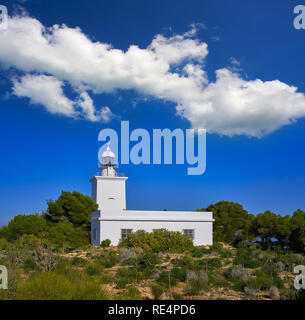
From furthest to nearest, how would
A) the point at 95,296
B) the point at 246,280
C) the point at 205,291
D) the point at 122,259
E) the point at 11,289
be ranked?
the point at 122,259 < the point at 246,280 < the point at 205,291 < the point at 11,289 < the point at 95,296

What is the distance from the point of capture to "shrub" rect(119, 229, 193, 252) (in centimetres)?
2358

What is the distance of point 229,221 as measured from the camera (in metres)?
30.5

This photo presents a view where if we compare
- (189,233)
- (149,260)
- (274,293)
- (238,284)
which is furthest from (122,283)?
(189,233)

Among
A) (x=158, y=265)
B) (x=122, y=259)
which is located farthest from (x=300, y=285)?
(x=122, y=259)

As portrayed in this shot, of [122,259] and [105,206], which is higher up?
[105,206]

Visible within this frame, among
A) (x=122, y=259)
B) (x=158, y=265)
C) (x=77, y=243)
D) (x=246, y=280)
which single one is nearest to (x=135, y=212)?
(x=77, y=243)

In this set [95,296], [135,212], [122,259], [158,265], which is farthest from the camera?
[135,212]

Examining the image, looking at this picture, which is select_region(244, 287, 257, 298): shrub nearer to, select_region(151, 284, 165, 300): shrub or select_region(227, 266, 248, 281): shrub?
select_region(227, 266, 248, 281): shrub

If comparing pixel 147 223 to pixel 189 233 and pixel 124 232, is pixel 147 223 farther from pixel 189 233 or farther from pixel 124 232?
pixel 189 233

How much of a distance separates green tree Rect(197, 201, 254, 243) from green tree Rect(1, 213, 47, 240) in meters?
13.8
